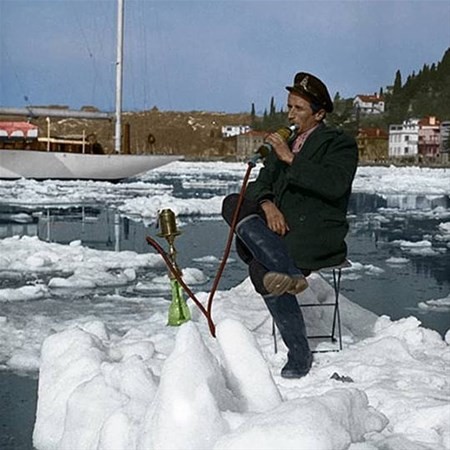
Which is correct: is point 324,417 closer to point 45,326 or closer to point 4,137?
point 45,326

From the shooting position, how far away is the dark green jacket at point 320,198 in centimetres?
374

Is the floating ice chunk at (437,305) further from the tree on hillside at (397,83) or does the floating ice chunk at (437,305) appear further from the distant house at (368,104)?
the distant house at (368,104)

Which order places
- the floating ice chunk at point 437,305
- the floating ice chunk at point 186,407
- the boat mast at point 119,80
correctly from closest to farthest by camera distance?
the floating ice chunk at point 186,407
the floating ice chunk at point 437,305
the boat mast at point 119,80

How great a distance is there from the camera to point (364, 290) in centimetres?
690

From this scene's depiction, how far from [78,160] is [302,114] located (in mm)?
26215

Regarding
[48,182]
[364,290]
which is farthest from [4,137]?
[364,290]

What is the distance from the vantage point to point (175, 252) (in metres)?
4.62

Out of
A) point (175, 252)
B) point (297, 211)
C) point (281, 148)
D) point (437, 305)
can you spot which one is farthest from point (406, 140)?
point (281, 148)

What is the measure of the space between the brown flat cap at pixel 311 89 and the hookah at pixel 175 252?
18 cm

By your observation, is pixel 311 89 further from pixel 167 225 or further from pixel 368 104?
pixel 368 104

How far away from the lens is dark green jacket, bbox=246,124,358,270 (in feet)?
A: 12.3

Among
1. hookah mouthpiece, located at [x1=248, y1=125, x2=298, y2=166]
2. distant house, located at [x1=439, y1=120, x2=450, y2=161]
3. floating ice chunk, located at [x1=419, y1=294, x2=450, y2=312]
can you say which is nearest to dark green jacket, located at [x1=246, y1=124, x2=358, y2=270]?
hookah mouthpiece, located at [x1=248, y1=125, x2=298, y2=166]

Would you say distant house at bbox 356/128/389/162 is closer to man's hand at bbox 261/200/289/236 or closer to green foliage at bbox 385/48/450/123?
green foliage at bbox 385/48/450/123

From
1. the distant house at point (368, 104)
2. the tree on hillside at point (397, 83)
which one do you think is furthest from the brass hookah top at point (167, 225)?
the distant house at point (368, 104)
